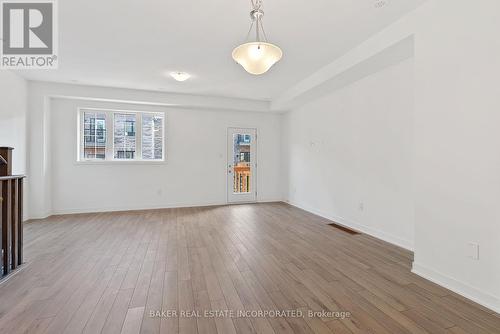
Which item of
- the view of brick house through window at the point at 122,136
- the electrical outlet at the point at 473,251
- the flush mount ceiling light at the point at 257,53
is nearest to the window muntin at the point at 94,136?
the view of brick house through window at the point at 122,136

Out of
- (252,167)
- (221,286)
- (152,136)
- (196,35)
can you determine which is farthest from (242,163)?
(221,286)

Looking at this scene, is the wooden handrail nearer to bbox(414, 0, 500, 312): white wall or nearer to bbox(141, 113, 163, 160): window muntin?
bbox(141, 113, 163, 160): window muntin

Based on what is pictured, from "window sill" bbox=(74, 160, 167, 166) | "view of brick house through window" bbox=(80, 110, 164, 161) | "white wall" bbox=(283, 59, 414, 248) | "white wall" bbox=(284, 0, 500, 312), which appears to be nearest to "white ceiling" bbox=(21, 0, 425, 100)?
"white wall" bbox=(284, 0, 500, 312)

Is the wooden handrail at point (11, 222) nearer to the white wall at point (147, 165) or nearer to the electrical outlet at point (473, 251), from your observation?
the white wall at point (147, 165)

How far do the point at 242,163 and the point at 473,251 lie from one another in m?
5.22

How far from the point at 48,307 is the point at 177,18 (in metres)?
3.13

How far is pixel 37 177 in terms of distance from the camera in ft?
15.8

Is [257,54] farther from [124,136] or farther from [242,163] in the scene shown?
[124,136]

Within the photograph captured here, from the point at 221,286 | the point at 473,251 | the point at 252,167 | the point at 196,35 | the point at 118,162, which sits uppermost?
the point at 196,35

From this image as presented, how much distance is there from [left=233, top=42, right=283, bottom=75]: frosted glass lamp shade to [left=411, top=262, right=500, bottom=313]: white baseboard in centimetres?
269

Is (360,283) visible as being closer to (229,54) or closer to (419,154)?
(419,154)

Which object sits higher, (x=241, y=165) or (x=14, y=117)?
(x=14, y=117)

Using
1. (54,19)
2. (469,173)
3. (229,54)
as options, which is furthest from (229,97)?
(469,173)

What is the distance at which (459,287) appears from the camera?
2121mm
